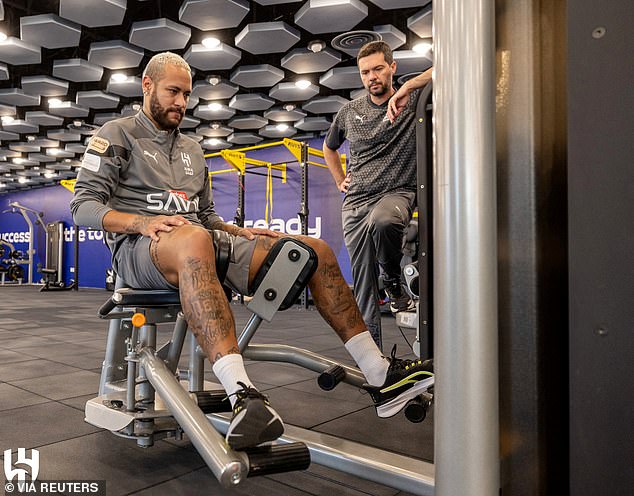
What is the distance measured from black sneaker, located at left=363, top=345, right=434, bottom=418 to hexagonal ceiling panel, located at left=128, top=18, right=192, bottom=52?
385cm

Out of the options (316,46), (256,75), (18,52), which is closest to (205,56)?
(256,75)

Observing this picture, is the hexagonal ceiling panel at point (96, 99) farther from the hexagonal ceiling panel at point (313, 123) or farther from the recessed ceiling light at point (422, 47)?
the recessed ceiling light at point (422, 47)

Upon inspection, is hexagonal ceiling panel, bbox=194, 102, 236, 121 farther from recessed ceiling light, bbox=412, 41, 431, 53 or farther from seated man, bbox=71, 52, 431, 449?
seated man, bbox=71, 52, 431, 449

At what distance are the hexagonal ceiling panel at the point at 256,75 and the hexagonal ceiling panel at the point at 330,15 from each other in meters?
1.08

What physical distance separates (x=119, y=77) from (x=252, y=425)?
5.22m

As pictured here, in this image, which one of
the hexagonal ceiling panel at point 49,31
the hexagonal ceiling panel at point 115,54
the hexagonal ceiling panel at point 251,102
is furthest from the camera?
the hexagonal ceiling panel at point 251,102

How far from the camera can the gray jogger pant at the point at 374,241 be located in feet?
5.87

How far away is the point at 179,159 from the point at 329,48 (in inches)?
136

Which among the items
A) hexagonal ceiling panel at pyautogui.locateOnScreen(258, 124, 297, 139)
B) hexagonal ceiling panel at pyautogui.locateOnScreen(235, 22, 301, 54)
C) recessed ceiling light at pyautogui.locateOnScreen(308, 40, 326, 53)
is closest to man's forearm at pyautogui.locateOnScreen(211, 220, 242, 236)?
hexagonal ceiling panel at pyautogui.locateOnScreen(235, 22, 301, 54)

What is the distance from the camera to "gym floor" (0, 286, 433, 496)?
1.17m

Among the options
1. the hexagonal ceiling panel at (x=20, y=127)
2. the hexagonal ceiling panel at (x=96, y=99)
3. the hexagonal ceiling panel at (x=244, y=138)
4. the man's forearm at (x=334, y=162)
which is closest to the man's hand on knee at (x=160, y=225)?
the man's forearm at (x=334, y=162)

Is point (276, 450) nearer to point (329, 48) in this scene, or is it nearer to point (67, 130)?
point (329, 48)

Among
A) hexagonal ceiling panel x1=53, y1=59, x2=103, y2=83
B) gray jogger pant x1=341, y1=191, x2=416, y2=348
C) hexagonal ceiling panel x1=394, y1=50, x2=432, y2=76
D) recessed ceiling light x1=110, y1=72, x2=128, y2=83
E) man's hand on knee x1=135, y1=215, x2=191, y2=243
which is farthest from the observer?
recessed ceiling light x1=110, y1=72, x2=128, y2=83

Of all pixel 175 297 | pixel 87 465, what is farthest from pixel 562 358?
pixel 87 465
